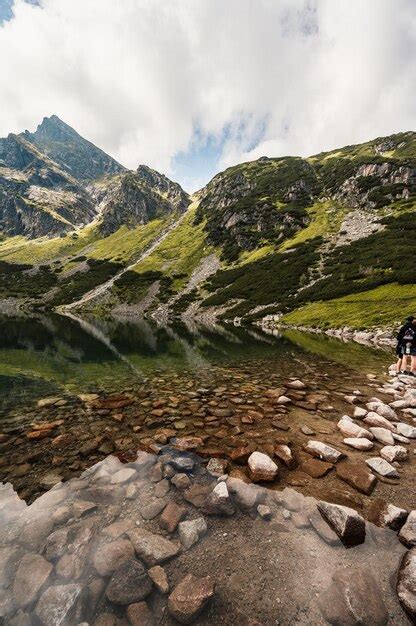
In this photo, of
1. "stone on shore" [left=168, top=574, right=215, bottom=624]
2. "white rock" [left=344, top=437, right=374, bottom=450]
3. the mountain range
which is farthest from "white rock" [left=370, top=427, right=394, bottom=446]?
the mountain range

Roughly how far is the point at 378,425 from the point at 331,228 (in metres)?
104

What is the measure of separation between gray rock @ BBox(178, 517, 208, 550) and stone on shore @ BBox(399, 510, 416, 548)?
3501mm

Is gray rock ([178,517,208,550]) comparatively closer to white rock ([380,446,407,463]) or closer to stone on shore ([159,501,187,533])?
stone on shore ([159,501,187,533])

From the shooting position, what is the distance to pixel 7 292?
140750 mm

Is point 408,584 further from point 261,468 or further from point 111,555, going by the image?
point 111,555

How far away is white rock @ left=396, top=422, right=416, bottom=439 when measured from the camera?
9155 mm

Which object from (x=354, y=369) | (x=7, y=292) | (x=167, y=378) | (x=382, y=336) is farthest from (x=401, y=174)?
(x=7, y=292)

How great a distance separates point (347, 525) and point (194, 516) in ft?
9.26

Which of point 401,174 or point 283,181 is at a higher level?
point 283,181

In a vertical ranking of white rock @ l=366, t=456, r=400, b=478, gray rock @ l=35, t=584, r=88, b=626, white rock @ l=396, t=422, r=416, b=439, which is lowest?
gray rock @ l=35, t=584, r=88, b=626

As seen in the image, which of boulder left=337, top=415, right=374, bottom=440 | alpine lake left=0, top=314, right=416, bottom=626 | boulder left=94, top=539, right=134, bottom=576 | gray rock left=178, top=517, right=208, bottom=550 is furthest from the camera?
boulder left=337, top=415, right=374, bottom=440

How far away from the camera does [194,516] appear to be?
231 inches

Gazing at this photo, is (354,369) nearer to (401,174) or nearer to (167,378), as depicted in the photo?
(167,378)

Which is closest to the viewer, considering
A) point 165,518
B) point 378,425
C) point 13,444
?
point 165,518
